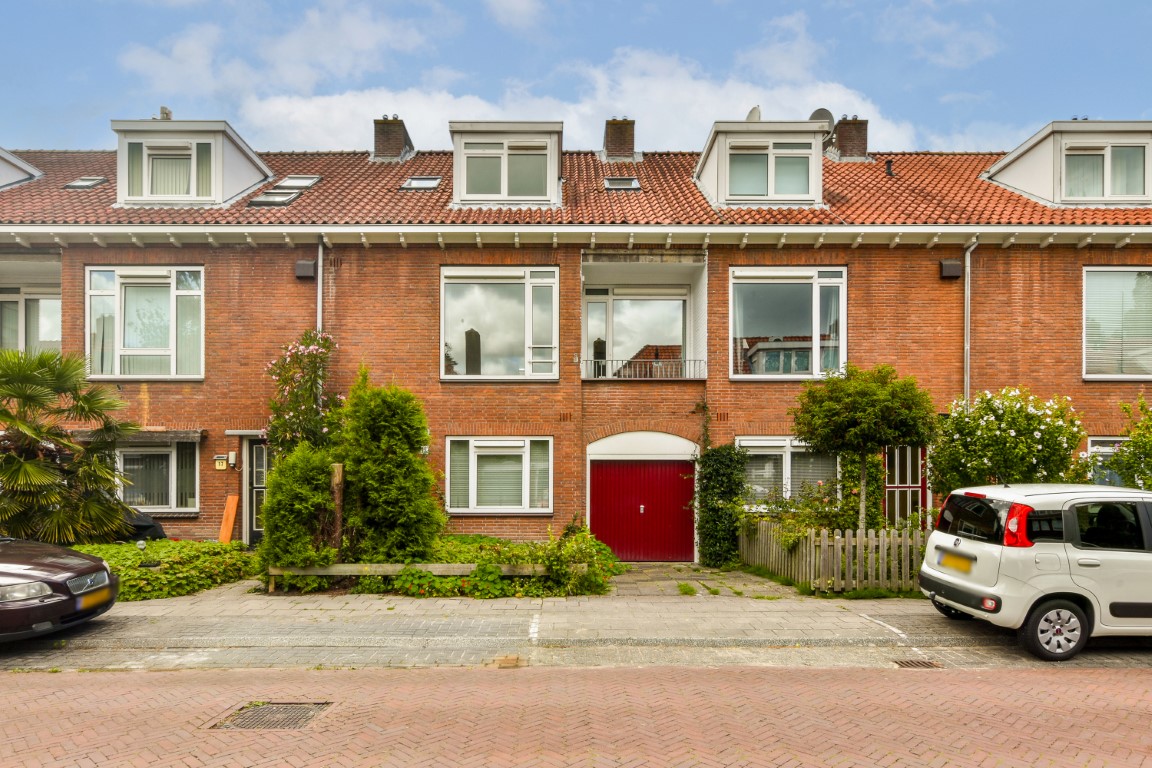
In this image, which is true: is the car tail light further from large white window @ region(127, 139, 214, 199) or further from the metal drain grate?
large white window @ region(127, 139, 214, 199)

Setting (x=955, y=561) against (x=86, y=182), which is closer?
(x=955, y=561)

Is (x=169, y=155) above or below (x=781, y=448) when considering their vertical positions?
above

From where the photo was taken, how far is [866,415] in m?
10.0

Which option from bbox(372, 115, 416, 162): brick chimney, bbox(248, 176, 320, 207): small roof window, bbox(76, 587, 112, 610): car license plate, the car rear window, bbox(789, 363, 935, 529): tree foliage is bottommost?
bbox(76, 587, 112, 610): car license plate

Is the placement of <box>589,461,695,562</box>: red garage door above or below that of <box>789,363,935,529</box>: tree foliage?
below

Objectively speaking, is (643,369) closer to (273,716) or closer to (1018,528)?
(1018,528)

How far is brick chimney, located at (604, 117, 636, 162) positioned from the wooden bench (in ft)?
38.3

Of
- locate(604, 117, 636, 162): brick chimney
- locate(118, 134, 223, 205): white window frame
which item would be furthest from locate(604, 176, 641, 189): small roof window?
locate(118, 134, 223, 205): white window frame

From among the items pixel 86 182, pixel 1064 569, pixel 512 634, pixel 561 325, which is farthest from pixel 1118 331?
pixel 86 182

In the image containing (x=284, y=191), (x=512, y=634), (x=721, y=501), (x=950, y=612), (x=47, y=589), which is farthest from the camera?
(x=284, y=191)

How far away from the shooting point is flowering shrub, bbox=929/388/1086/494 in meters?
10.0

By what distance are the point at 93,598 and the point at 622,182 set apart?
41.7ft

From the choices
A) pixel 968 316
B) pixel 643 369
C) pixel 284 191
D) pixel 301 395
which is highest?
pixel 284 191

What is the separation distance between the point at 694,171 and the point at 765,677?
1271 centimetres
